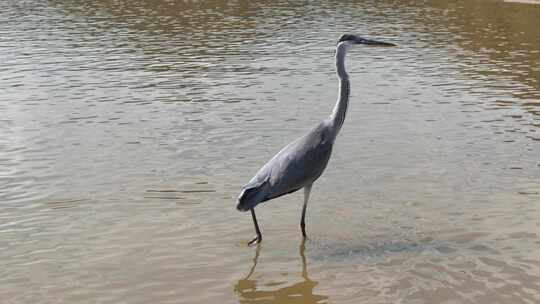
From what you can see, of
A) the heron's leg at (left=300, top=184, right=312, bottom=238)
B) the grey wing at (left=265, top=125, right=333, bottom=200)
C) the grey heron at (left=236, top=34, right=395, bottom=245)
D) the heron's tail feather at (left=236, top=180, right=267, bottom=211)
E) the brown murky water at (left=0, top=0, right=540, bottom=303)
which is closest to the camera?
the brown murky water at (left=0, top=0, right=540, bottom=303)

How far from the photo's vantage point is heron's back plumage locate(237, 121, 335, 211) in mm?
8922

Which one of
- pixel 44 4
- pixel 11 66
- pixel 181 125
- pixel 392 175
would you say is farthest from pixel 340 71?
pixel 44 4

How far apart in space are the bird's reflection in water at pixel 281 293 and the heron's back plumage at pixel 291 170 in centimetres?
88

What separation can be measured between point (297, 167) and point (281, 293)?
5.16 ft

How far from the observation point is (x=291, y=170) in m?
9.15

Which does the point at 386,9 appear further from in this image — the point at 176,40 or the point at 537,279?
the point at 537,279

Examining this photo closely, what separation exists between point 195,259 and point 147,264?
1.82 feet

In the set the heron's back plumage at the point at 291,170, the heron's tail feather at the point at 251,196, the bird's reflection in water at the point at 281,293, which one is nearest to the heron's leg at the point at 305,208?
the heron's back plumage at the point at 291,170

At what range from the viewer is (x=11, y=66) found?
21797 millimetres

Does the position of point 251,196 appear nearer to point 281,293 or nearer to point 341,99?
point 281,293

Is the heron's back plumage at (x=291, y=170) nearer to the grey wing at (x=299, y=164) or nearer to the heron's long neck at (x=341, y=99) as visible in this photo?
the grey wing at (x=299, y=164)

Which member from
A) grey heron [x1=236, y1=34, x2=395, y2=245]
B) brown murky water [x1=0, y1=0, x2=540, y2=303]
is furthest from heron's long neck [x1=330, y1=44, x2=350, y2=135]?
brown murky water [x1=0, y1=0, x2=540, y2=303]

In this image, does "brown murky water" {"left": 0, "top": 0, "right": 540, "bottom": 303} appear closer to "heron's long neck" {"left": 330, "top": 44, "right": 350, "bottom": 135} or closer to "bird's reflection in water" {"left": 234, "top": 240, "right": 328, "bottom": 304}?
"bird's reflection in water" {"left": 234, "top": 240, "right": 328, "bottom": 304}

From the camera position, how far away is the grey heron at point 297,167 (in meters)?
8.95
